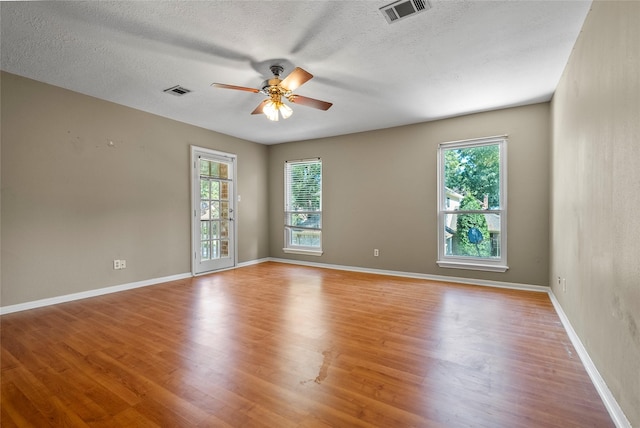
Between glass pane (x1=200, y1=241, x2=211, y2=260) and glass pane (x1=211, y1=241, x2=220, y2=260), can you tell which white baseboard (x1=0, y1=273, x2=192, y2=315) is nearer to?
glass pane (x1=200, y1=241, x2=211, y2=260)

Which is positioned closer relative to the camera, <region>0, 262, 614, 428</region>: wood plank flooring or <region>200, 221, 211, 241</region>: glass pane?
<region>0, 262, 614, 428</region>: wood plank flooring

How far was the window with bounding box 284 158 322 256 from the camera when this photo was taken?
6.18 m

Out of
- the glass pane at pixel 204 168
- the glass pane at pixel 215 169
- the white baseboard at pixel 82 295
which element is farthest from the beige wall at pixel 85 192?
the glass pane at pixel 215 169

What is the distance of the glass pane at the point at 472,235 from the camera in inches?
175

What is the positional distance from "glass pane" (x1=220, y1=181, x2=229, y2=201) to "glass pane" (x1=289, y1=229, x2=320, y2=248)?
1592 millimetres

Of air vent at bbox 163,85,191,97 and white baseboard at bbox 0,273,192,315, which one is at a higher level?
air vent at bbox 163,85,191,97

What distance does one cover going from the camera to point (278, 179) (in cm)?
668

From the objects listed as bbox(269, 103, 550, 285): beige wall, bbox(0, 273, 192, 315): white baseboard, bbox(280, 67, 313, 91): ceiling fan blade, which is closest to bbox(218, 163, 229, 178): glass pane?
bbox(269, 103, 550, 285): beige wall

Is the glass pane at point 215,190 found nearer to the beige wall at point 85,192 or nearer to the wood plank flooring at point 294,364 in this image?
the beige wall at point 85,192

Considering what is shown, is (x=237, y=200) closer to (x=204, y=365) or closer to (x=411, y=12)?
(x=204, y=365)

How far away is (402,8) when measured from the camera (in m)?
2.19

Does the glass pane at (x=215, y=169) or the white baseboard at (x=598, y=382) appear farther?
the glass pane at (x=215, y=169)

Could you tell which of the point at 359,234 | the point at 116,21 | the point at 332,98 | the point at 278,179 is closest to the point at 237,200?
the point at 278,179

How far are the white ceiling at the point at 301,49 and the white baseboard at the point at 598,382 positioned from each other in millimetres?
2521
